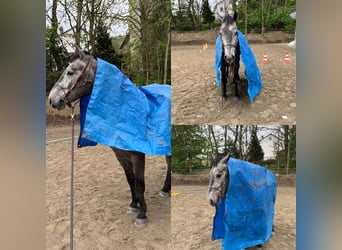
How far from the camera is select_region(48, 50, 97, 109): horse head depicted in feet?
6.04

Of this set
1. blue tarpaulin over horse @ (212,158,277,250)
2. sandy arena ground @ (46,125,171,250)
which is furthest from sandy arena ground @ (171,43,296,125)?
sandy arena ground @ (46,125,171,250)

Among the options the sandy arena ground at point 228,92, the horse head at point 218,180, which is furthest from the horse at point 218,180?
the sandy arena ground at point 228,92

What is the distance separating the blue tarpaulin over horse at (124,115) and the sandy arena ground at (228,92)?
10 centimetres

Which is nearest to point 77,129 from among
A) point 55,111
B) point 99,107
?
point 55,111

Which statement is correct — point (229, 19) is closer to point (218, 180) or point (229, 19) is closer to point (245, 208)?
point (218, 180)

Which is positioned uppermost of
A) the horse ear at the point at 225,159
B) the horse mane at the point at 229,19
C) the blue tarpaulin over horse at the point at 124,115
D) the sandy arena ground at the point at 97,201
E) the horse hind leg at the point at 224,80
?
the horse mane at the point at 229,19

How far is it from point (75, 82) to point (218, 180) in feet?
3.08

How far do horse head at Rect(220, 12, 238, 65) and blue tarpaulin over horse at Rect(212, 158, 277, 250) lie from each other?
22.2 inches

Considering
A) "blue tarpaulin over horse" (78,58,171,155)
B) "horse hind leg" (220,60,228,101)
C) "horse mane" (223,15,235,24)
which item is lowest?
"blue tarpaulin over horse" (78,58,171,155)

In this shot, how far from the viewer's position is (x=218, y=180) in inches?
74.9

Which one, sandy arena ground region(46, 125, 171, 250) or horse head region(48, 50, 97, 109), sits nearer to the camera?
horse head region(48, 50, 97, 109)

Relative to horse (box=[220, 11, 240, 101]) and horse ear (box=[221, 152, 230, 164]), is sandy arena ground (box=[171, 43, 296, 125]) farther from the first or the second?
horse ear (box=[221, 152, 230, 164])

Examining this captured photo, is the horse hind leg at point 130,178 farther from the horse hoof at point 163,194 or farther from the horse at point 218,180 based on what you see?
the horse at point 218,180

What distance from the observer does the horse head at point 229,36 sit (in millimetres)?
1824
